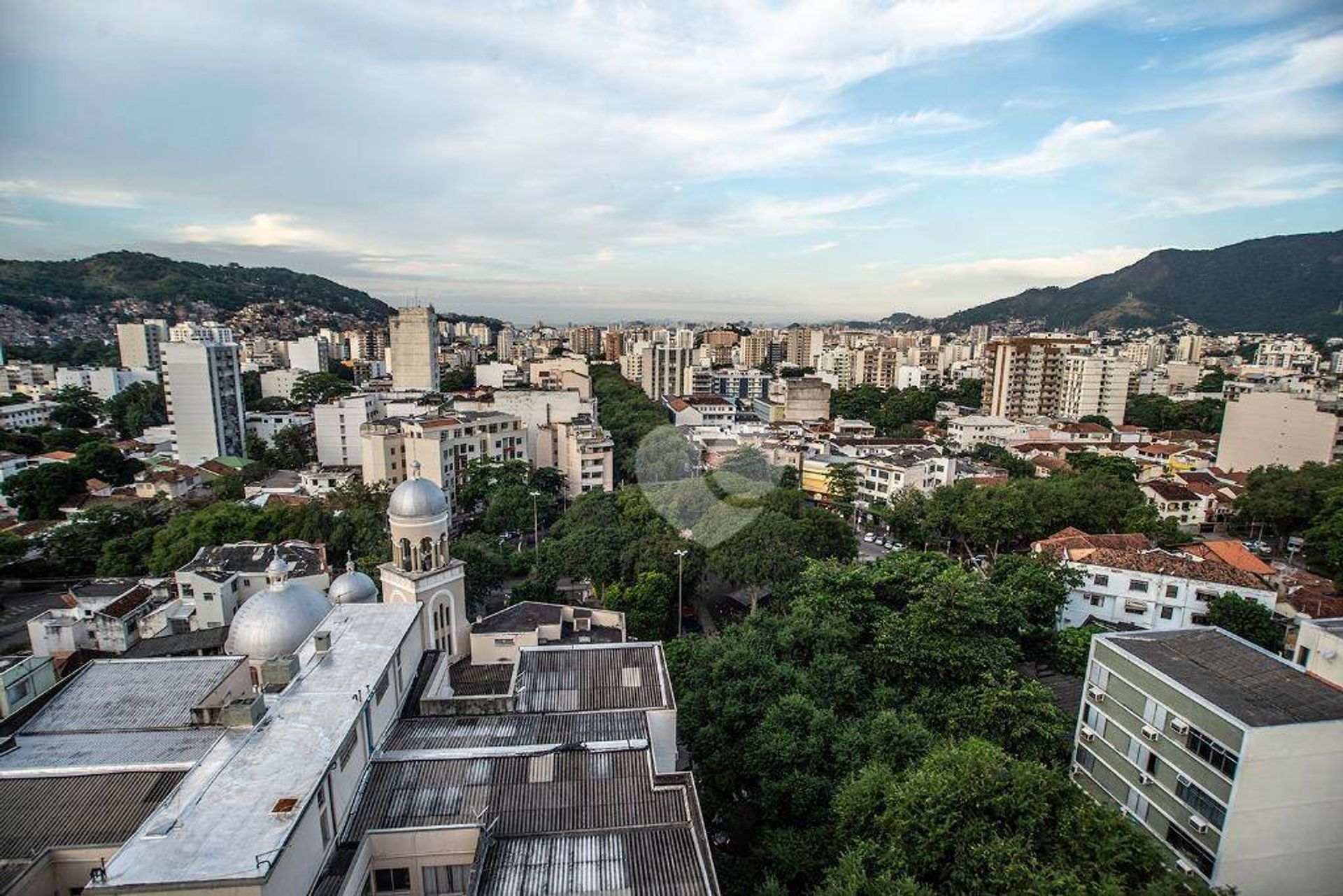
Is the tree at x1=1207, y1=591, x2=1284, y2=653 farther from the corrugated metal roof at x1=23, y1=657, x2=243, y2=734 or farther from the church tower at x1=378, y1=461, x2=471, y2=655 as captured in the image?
the corrugated metal roof at x1=23, y1=657, x2=243, y2=734

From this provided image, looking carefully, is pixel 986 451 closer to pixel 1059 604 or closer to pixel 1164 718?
pixel 1059 604

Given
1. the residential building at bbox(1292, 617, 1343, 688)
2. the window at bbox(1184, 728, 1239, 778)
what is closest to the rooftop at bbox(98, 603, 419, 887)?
the window at bbox(1184, 728, 1239, 778)

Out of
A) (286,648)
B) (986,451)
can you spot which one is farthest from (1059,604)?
(986,451)

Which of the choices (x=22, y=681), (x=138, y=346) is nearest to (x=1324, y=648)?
(x=22, y=681)

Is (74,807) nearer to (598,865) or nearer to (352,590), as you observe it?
(352,590)

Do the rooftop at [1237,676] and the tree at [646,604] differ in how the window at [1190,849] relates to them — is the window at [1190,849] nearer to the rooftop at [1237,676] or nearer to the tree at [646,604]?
the rooftop at [1237,676]

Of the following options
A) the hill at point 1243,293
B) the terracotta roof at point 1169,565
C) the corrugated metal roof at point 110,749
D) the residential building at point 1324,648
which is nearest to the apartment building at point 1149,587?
the terracotta roof at point 1169,565
